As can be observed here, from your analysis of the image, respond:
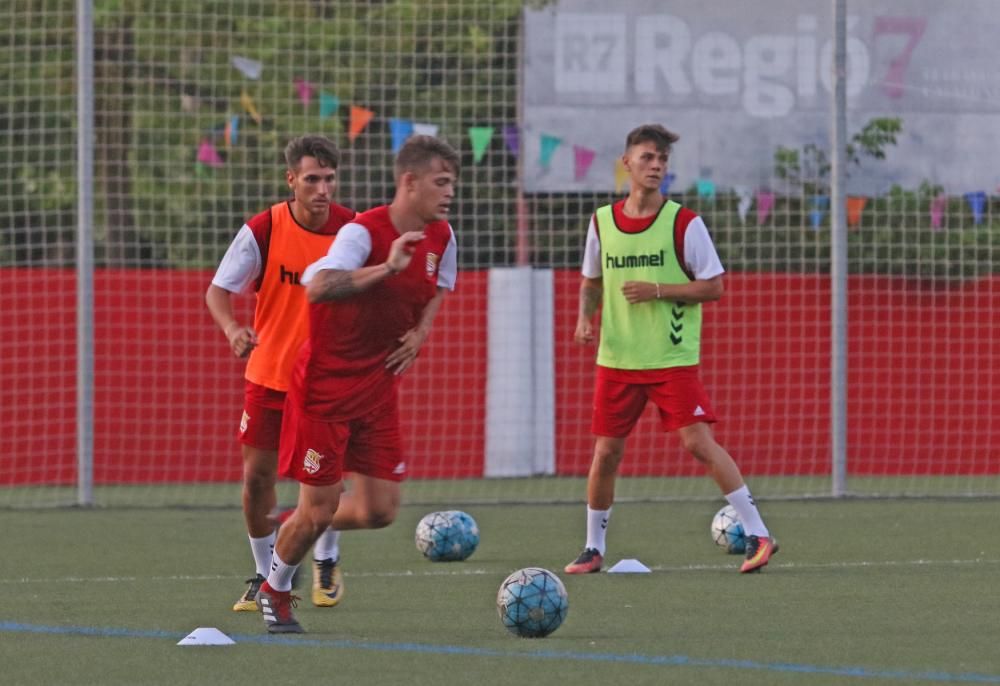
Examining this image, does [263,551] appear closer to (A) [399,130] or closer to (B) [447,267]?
(B) [447,267]

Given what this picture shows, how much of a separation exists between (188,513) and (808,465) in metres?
5.55

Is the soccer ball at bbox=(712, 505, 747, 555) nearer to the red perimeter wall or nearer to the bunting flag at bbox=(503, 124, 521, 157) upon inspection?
the bunting flag at bbox=(503, 124, 521, 157)

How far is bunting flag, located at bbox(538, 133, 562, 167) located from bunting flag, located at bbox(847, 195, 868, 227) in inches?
95.0

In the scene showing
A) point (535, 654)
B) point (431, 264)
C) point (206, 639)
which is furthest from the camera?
point (431, 264)

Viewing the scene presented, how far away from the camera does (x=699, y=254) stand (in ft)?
30.1

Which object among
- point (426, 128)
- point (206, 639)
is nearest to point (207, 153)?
point (426, 128)

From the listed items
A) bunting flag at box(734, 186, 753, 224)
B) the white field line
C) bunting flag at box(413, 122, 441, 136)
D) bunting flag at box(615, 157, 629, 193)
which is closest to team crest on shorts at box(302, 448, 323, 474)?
the white field line

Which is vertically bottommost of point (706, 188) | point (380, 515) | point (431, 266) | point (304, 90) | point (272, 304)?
point (380, 515)

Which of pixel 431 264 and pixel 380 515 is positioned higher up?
pixel 431 264

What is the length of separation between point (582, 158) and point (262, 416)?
294 inches

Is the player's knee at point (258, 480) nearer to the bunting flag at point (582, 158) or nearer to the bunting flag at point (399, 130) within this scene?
the bunting flag at point (582, 158)

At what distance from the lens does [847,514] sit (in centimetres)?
1251

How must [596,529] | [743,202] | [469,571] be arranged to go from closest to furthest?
1. [469,571]
2. [596,529]
3. [743,202]

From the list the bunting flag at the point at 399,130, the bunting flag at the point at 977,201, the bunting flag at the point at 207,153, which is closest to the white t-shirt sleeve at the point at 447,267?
the bunting flag at the point at 399,130
